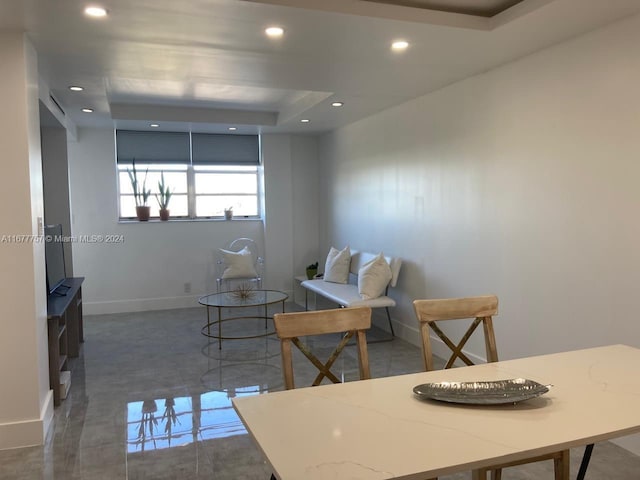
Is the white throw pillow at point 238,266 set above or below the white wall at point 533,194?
below

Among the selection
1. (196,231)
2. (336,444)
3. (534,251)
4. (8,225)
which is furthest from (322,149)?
(336,444)

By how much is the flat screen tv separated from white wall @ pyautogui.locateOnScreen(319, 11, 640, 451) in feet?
10.1

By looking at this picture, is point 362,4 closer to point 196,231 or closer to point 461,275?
point 461,275

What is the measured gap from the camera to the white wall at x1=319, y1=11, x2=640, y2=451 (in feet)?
8.93

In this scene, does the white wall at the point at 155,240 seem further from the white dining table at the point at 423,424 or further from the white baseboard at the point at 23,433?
the white dining table at the point at 423,424

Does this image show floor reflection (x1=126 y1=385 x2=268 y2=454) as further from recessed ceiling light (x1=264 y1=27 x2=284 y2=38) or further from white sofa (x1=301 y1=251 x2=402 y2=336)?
recessed ceiling light (x1=264 y1=27 x2=284 y2=38)

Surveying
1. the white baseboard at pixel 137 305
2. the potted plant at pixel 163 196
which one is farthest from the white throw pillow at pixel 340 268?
the potted plant at pixel 163 196

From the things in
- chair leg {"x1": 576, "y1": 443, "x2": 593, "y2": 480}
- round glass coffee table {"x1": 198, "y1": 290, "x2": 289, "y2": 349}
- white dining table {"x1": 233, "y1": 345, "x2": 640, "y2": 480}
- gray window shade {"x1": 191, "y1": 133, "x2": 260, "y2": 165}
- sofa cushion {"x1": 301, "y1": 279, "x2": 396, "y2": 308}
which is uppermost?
gray window shade {"x1": 191, "y1": 133, "x2": 260, "y2": 165}

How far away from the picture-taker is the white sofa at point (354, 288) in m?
4.67

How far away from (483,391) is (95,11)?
2.42m

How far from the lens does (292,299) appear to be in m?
7.17

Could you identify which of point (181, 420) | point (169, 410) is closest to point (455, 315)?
point (181, 420)

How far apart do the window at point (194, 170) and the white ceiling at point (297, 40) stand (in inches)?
77.3

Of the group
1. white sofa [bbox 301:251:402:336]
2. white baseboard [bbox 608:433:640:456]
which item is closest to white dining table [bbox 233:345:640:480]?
white baseboard [bbox 608:433:640:456]
